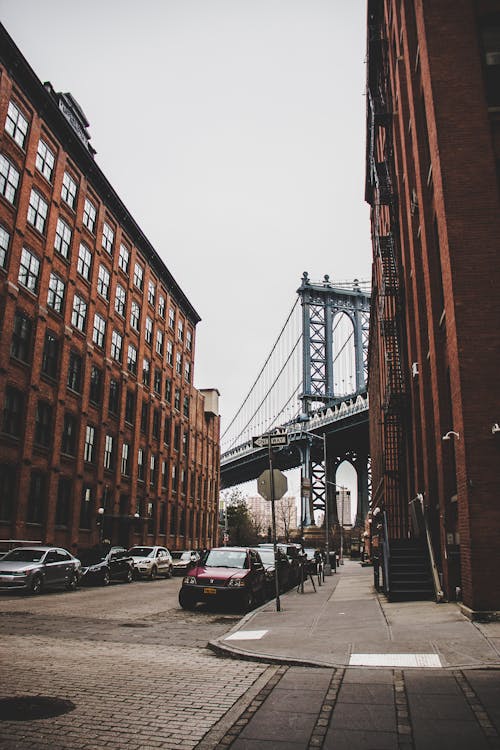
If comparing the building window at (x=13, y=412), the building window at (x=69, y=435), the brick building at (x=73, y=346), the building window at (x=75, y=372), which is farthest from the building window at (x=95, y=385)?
the building window at (x=13, y=412)

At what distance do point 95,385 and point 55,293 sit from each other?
6.99 meters

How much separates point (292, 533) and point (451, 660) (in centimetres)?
8694

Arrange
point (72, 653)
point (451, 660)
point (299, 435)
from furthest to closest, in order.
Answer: point (299, 435) → point (72, 653) → point (451, 660)

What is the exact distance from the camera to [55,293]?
31.9 m

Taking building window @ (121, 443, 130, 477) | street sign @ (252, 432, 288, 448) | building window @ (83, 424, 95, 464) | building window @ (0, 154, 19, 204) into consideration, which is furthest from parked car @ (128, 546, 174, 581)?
building window @ (0, 154, 19, 204)

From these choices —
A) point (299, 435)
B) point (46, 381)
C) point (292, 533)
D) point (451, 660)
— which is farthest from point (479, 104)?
point (292, 533)

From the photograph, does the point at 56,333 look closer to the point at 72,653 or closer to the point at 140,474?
the point at 140,474

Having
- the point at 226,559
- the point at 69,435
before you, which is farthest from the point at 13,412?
the point at 226,559

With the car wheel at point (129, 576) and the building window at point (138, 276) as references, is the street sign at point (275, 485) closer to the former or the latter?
the car wheel at point (129, 576)

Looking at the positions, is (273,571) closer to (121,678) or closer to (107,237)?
(121,678)

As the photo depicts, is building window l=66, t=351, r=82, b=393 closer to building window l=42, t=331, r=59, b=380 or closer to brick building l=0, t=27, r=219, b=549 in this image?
brick building l=0, t=27, r=219, b=549

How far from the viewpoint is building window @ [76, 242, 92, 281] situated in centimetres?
3508

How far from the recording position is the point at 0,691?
6285 millimetres

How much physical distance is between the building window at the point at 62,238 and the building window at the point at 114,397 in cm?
920
